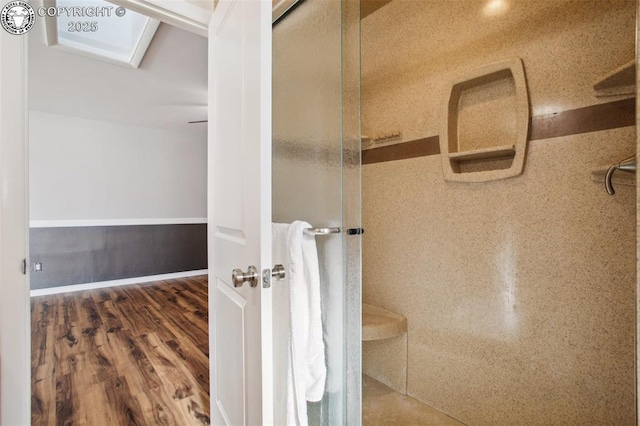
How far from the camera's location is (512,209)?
1.50m

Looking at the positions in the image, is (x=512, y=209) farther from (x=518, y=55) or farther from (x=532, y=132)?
(x=518, y=55)

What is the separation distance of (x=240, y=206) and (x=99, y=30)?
2.57 metres

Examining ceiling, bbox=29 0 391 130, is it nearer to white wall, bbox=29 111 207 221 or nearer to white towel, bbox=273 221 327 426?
white wall, bbox=29 111 207 221

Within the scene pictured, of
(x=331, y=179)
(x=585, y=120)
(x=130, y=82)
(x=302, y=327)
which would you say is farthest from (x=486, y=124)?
(x=130, y=82)

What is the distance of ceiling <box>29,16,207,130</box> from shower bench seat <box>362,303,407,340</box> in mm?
2481

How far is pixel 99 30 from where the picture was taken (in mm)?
2584

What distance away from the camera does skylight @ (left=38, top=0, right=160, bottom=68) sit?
2.22m

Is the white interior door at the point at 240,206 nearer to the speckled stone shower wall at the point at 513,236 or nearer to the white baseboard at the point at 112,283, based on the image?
the speckled stone shower wall at the point at 513,236

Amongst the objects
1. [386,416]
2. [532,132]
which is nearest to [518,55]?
[532,132]

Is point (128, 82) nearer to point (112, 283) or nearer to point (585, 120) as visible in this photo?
point (112, 283)

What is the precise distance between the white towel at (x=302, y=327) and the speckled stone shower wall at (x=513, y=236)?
38.6 inches

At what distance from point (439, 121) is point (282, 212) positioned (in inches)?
43.1

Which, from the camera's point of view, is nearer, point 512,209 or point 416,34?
point 512,209

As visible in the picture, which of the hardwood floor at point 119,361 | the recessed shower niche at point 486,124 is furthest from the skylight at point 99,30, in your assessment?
the hardwood floor at point 119,361
